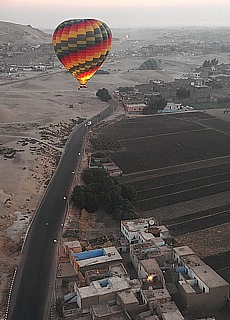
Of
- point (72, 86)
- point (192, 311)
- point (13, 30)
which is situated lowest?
point (192, 311)

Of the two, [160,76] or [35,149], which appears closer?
[35,149]

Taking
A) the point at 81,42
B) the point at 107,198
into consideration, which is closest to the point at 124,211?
the point at 107,198

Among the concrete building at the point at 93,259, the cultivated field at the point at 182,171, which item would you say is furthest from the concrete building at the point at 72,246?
the cultivated field at the point at 182,171

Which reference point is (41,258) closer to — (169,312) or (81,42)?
(169,312)

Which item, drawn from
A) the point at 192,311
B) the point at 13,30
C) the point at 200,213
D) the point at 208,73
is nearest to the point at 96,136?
the point at 200,213

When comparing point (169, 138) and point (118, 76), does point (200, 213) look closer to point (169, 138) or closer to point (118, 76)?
point (169, 138)

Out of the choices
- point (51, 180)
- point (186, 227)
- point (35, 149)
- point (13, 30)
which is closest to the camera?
point (186, 227)

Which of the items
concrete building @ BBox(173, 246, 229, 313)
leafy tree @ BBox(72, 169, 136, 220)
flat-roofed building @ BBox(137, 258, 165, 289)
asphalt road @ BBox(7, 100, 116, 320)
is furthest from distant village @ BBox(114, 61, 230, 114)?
concrete building @ BBox(173, 246, 229, 313)

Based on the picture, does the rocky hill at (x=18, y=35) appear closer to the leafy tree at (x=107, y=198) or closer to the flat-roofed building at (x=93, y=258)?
the leafy tree at (x=107, y=198)

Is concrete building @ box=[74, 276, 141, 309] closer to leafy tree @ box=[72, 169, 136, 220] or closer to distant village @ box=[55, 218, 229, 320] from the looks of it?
distant village @ box=[55, 218, 229, 320]
